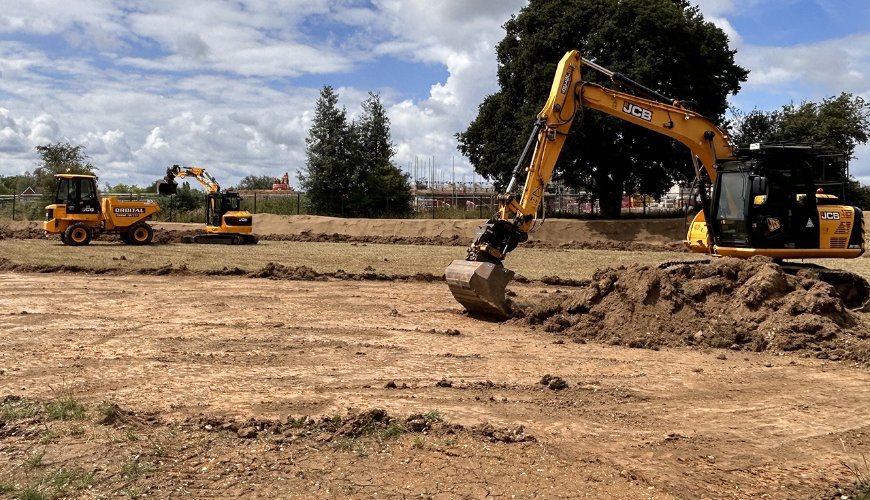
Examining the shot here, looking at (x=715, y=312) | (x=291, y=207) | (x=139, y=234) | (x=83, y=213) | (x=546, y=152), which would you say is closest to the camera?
(x=715, y=312)

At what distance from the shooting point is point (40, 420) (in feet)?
18.6

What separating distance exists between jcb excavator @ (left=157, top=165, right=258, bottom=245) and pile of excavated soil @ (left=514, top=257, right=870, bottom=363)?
20076 millimetres

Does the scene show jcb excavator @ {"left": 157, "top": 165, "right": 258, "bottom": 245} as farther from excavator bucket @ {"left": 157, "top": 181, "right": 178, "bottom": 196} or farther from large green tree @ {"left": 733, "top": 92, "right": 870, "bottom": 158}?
large green tree @ {"left": 733, "top": 92, "right": 870, "bottom": 158}

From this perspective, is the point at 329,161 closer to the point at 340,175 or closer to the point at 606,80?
the point at 340,175

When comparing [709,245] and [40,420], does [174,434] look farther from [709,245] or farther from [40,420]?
[709,245]

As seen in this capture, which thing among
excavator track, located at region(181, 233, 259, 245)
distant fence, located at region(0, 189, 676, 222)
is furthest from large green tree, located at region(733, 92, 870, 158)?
excavator track, located at region(181, 233, 259, 245)

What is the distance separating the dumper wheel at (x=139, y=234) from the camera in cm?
2753

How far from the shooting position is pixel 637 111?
1403 cm

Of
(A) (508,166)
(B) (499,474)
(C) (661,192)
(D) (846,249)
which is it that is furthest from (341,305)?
(C) (661,192)

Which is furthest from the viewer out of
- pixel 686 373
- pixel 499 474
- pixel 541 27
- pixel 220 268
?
pixel 541 27

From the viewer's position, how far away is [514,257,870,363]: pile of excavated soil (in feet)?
31.3

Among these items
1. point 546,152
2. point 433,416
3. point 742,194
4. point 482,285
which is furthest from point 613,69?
point 433,416

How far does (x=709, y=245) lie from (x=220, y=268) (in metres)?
11.6

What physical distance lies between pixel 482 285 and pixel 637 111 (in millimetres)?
5346
